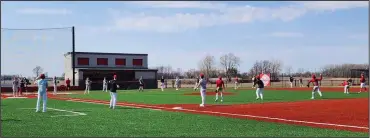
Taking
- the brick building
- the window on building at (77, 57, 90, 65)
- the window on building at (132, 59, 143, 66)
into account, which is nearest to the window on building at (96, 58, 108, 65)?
the brick building

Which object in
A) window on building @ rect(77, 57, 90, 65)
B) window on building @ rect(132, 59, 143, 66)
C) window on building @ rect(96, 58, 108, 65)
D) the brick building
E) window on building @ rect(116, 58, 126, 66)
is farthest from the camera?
window on building @ rect(132, 59, 143, 66)

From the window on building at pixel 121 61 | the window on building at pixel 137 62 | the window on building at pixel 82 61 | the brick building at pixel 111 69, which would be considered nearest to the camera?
the brick building at pixel 111 69

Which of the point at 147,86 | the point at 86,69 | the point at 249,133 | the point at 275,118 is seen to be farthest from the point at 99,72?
the point at 249,133

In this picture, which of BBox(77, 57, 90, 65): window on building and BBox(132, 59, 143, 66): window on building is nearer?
BBox(77, 57, 90, 65): window on building

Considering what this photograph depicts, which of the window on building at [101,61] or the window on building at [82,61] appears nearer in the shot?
the window on building at [82,61]

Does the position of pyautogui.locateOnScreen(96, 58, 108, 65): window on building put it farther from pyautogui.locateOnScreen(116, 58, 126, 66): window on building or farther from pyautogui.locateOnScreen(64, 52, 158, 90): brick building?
pyautogui.locateOnScreen(116, 58, 126, 66): window on building

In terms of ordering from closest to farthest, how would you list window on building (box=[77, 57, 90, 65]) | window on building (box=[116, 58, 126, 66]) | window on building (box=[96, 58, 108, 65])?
window on building (box=[77, 57, 90, 65])
window on building (box=[96, 58, 108, 65])
window on building (box=[116, 58, 126, 66])

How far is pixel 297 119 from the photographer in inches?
671

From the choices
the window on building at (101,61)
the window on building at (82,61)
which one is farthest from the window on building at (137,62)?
the window on building at (82,61)

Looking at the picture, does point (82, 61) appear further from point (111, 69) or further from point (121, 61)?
point (121, 61)

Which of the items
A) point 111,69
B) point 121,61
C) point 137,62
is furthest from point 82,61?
point 137,62

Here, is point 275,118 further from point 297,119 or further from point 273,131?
point 273,131

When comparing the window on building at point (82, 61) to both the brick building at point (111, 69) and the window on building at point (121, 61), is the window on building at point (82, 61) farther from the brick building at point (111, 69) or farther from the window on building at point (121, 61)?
the window on building at point (121, 61)

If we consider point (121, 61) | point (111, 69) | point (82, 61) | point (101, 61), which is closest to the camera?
point (111, 69)
